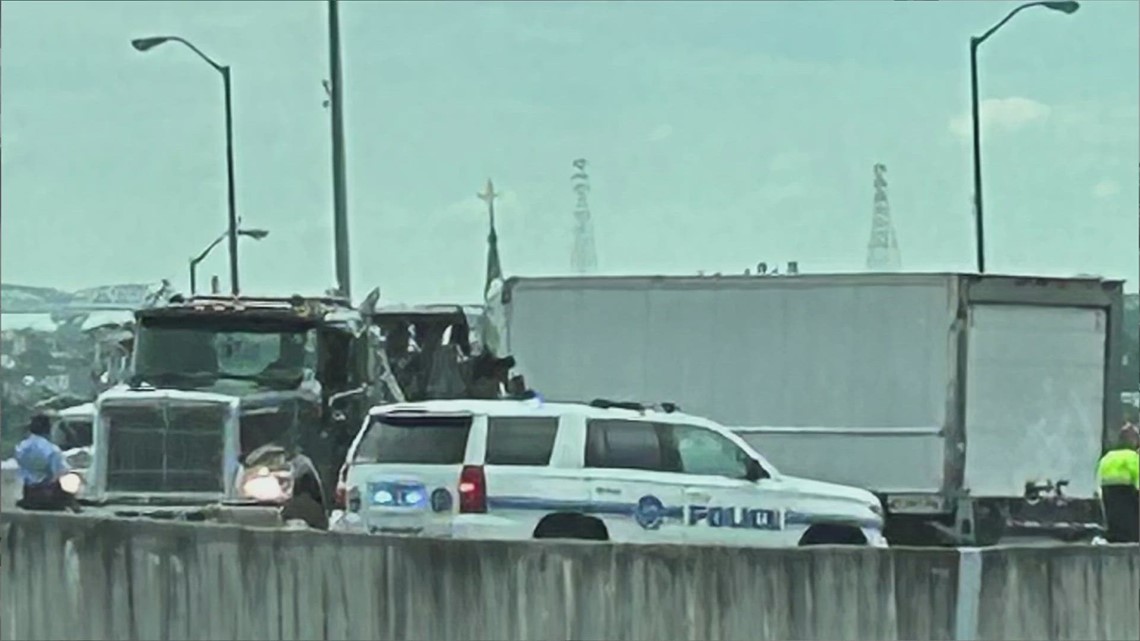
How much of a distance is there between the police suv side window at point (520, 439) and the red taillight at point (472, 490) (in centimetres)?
19

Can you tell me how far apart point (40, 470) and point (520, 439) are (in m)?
5.49

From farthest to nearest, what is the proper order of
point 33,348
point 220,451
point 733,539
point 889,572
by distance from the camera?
point 33,348 → point 220,451 → point 733,539 → point 889,572

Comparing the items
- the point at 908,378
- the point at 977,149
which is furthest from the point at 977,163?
the point at 908,378

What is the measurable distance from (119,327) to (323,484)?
2861 mm

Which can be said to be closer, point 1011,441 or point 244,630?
point 244,630

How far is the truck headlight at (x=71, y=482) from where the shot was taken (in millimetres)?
18906

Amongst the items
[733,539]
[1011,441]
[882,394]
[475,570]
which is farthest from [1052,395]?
[475,570]

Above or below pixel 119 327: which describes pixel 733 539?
below

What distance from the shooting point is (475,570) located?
11.1 meters

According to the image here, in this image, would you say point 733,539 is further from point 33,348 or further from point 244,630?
point 33,348

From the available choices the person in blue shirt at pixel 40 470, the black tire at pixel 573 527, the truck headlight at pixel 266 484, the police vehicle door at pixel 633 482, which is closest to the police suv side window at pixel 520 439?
the police vehicle door at pixel 633 482

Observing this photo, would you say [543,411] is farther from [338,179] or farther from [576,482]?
[338,179]

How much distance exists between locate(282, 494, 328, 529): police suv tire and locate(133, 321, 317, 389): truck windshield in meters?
2.44

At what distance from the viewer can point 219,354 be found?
64.1ft
